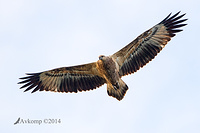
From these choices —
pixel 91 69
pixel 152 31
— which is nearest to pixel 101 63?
pixel 91 69

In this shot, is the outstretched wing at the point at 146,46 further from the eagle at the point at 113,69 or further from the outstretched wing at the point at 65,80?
the outstretched wing at the point at 65,80

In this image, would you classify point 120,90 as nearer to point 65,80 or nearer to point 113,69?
point 113,69

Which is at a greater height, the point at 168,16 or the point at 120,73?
the point at 168,16

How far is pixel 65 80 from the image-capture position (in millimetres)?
19062

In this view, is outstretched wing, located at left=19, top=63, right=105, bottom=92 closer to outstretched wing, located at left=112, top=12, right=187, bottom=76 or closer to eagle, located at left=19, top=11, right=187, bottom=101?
eagle, located at left=19, top=11, right=187, bottom=101

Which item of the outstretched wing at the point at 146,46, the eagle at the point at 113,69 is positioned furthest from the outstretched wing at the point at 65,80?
the outstretched wing at the point at 146,46

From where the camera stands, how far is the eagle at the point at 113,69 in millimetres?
18219

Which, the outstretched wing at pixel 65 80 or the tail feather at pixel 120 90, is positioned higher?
the outstretched wing at pixel 65 80

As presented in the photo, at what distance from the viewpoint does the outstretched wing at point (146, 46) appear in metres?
18.3

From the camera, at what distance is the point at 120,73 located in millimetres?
18734

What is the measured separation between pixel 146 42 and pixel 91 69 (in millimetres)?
2083

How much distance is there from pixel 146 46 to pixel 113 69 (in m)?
1.45

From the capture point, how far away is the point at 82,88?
1900cm

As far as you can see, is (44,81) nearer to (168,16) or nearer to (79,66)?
(79,66)
